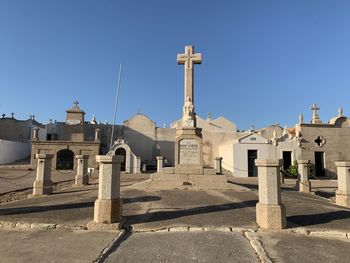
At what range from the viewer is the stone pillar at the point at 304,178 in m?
11.8

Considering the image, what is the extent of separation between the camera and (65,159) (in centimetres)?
2598

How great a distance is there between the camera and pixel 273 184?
5.23m

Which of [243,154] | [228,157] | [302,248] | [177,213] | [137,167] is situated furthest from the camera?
[228,157]

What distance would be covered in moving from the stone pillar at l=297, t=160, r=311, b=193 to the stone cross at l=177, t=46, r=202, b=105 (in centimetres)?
620

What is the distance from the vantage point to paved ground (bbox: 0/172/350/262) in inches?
144

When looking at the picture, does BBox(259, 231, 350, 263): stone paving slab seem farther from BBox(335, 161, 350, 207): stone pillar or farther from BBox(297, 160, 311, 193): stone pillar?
BBox(297, 160, 311, 193): stone pillar

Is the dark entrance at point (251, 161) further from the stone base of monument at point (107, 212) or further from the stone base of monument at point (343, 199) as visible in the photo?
the stone base of monument at point (107, 212)

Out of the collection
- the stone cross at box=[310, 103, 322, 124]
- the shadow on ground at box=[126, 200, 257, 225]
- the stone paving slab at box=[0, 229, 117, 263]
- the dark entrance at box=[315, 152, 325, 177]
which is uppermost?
the stone cross at box=[310, 103, 322, 124]

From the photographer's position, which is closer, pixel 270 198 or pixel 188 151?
pixel 270 198

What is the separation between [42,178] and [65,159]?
17697 millimetres

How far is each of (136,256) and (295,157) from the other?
2215cm

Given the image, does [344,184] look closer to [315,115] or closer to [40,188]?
[40,188]

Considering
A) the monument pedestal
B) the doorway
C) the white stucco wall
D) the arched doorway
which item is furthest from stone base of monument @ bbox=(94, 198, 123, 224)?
the arched doorway

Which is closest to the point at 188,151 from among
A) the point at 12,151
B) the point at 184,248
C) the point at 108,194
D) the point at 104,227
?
the point at 108,194
